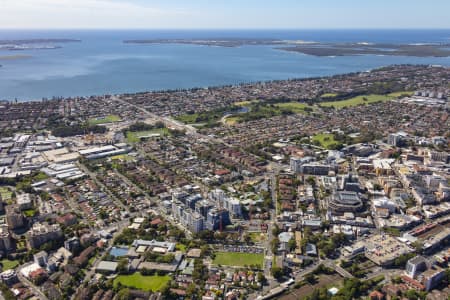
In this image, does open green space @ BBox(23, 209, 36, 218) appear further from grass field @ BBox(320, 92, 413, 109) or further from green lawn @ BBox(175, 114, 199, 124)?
grass field @ BBox(320, 92, 413, 109)

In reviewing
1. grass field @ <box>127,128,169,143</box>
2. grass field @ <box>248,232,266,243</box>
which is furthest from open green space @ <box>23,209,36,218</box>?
grass field @ <box>127,128,169,143</box>

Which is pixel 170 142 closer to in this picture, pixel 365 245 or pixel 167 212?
pixel 167 212

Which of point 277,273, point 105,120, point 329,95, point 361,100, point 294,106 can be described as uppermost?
point 329,95

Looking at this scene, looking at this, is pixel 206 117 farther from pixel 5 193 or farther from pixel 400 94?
pixel 400 94

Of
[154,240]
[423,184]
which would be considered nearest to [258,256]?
[154,240]

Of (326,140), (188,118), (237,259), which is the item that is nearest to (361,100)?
(326,140)

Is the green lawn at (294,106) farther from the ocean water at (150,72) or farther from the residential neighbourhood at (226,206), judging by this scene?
the ocean water at (150,72)

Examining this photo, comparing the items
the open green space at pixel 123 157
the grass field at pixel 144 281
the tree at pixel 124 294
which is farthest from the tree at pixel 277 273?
the open green space at pixel 123 157
